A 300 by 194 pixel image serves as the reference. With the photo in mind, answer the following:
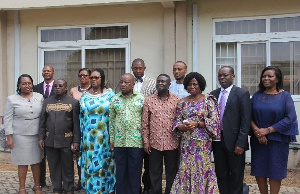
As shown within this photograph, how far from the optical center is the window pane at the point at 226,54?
303 inches

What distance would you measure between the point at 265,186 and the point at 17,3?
269 inches

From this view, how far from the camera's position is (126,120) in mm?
4492

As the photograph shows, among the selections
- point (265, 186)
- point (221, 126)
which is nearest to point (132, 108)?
point (221, 126)

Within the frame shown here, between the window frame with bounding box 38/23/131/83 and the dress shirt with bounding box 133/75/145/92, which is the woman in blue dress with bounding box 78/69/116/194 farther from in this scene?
the window frame with bounding box 38/23/131/83

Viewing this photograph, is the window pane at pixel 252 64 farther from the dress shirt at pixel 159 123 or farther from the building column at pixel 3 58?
the building column at pixel 3 58

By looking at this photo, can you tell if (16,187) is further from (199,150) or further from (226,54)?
(226,54)

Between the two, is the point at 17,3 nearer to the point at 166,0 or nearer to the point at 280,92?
the point at 166,0

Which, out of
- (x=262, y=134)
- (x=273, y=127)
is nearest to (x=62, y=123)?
(x=262, y=134)

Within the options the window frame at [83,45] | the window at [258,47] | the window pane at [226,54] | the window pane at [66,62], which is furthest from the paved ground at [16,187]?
the window frame at [83,45]

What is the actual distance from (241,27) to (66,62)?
169 inches

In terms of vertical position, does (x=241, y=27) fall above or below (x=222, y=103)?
above

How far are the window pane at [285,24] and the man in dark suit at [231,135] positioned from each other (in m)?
3.56

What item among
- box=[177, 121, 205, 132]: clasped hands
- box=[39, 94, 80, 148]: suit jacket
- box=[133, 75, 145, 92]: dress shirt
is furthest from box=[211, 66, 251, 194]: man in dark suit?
box=[39, 94, 80, 148]: suit jacket

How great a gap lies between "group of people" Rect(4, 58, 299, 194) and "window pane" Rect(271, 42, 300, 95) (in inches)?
128
